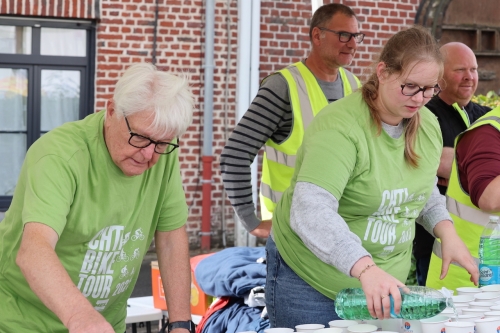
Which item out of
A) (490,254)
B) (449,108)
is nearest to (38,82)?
(449,108)

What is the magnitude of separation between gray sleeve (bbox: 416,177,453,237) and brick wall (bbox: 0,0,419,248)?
503cm

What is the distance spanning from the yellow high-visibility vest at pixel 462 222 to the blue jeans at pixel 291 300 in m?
0.53

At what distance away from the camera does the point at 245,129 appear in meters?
3.12

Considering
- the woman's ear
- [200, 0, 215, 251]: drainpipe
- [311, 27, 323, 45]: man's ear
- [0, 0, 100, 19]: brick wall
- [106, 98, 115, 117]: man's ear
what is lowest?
[200, 0, 215, 251]: drainpipe

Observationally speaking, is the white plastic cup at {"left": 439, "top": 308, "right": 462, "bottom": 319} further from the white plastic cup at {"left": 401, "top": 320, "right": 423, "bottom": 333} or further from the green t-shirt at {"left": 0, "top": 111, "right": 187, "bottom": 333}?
the green t-shirt at {"left": 0, "top": 111, "right": 187, "bottom": 333}

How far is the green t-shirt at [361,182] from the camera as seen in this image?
2.15 meters

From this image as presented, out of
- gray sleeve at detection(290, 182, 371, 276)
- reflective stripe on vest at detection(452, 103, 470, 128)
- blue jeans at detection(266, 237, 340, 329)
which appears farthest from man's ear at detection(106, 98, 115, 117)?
reflective stripe on vest at detection(452, 103, 470, 128)

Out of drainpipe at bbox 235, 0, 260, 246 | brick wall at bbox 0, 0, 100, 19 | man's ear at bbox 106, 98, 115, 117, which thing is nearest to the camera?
man's ear at bbox 106, 98, 115, 117

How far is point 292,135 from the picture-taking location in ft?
9.99

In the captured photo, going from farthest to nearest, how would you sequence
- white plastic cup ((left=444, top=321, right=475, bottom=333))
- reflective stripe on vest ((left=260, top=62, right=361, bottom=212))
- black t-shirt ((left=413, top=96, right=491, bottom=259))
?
1. black t-shirt ((left=413, top=96, right=491, bottom=259))
2. reflective stripe on vest ((left=260, top=62, right=361, bottom=212))
3. white plastic cup ((left=444, top=321, right=475, bottom=333))

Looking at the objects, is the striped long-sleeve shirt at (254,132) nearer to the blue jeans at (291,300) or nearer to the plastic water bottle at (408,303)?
the blue jeans at (291,300)

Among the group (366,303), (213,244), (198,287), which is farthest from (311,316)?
(213,244)

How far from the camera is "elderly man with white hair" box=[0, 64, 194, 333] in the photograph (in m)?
1.90

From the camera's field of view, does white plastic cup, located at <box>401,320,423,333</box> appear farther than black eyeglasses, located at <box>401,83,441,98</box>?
No
